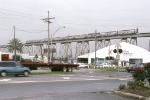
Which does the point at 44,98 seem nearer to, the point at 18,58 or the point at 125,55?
the point at 125,55

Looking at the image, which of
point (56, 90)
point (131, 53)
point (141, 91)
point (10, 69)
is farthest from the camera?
point (131, 53)

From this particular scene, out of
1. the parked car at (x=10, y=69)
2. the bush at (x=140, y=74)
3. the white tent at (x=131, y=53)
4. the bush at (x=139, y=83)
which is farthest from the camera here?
the white tent at (x=131, y=53)

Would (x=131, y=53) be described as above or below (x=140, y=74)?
above

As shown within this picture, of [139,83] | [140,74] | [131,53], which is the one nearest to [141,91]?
[139,83]

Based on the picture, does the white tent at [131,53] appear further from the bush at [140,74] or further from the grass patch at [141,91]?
the grass patch at [141,91]

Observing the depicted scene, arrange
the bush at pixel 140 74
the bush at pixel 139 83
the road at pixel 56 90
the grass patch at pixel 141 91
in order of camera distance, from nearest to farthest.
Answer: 1. the road at pixel 56 90
2. the grass patch at pixel 141 91
3. the bush at pixel 139 83
4. the bush at pixel 140 74

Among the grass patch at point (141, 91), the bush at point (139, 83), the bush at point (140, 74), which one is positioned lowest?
the grass patch at point (141, 91)

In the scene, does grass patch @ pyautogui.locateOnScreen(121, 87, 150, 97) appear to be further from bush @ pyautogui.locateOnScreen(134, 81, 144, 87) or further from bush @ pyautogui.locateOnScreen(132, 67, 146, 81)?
bush @ pyautogui.locateOnScreen(132, 67, 146, 81)

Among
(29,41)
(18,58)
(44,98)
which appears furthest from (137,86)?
(29,41)

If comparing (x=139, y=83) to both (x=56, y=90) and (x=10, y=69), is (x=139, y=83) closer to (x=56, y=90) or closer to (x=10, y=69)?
(x=56, y=90)

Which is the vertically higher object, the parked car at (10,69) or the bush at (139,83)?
the parked car at (10,69)

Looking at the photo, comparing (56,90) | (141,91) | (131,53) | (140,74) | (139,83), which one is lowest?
(56,90)

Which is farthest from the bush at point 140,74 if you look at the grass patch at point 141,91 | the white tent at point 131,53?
the white tent at point 131,53

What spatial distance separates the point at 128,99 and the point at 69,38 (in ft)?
268
